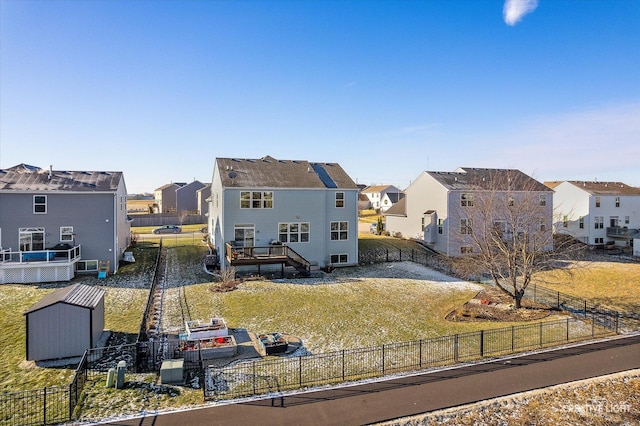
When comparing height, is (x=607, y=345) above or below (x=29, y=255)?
below

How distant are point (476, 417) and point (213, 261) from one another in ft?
76.6

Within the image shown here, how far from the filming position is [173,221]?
6012 cm

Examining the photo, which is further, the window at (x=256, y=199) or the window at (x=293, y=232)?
the window at (x=293, y=232)

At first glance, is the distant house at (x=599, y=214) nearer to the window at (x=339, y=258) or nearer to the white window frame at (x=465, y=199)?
the white window frame at (x=465, y=199)

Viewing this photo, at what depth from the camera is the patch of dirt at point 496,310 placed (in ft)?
66.7

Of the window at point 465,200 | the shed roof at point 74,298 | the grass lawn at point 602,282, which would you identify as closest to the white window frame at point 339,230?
the window at point 465,200

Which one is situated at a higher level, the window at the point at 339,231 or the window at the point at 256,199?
the window at the point at 256,199

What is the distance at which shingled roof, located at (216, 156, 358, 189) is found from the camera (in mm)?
29891

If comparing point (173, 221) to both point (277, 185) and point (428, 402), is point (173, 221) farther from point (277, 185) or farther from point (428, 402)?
point (428, 402)

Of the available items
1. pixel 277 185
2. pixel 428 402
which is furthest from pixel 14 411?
pixel 277 185

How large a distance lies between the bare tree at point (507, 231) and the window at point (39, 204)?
28679 millimetres

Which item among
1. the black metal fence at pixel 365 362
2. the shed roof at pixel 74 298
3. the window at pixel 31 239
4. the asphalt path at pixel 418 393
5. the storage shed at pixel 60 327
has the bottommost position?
the asphalt path at pixel 418 393

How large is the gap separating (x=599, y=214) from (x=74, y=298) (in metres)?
52.7

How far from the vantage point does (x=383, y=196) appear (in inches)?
3671
